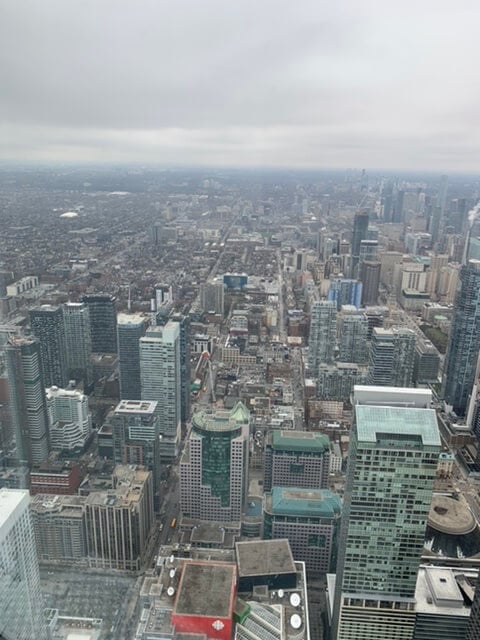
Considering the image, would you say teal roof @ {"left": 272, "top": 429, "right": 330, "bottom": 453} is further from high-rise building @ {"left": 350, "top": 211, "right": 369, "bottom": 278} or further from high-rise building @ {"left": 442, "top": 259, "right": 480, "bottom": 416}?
high-rise building @ {"left": 350, "top": 211, "right": 369, "bottom": 278}

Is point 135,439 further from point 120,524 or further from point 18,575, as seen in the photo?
point 18,575

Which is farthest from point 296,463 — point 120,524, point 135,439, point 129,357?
point 129,357

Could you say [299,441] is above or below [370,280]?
below

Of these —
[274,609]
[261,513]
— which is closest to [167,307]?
[261,513]

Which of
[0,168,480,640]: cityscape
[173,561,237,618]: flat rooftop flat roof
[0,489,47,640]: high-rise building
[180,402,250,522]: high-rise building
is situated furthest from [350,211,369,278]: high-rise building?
[0,489,47,640]: high-rise building

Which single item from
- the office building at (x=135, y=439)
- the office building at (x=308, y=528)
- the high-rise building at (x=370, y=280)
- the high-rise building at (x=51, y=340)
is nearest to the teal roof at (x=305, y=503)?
the office building at (x=308, y=528)

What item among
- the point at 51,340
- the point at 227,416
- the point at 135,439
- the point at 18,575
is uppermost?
the point at 18,575
